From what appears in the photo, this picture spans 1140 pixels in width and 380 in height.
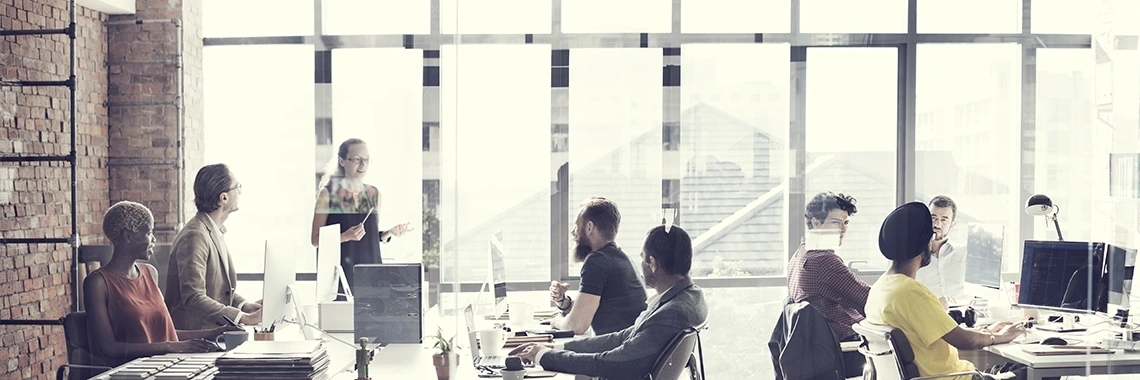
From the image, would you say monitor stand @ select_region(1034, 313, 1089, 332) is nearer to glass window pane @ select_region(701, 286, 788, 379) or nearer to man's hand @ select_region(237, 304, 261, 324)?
glass window pane @ select_region(701, 286, 788, 379)

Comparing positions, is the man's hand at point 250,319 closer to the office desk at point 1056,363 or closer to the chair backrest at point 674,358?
the chair backrest at point 674,358

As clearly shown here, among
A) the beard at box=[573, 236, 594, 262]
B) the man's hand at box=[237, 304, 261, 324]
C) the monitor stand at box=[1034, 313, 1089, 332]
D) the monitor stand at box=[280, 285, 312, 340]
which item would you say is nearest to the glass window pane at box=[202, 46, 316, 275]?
the man's hand at box=[237, 304, 261, 324]

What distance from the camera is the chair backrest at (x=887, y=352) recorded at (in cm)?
313

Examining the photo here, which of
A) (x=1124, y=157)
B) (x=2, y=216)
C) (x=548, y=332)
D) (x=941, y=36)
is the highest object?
(x=941, y=36)

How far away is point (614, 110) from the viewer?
5.22 m

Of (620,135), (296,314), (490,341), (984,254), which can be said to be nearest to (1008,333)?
(984,254)

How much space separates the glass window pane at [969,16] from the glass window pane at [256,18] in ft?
11.4

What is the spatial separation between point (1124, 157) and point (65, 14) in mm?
5808

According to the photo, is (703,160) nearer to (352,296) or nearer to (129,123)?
(352,296)

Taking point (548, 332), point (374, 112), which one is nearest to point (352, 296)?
point (548, 332)

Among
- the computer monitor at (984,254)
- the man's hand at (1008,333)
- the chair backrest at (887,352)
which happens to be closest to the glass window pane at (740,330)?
the computer monitor at (984,254)

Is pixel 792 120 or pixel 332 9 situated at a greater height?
pixel 332 9

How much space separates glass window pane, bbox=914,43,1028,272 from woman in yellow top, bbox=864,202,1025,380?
199 centimetres

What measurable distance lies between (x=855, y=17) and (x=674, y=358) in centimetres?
305
